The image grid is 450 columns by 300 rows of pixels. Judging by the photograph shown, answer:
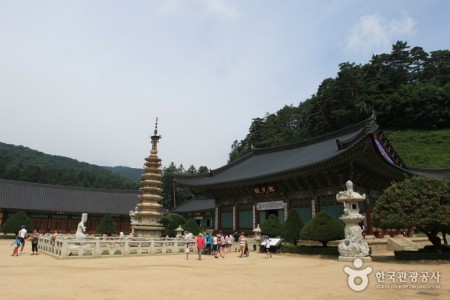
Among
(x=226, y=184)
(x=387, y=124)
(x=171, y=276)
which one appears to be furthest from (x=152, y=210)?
(x=387, y=124)

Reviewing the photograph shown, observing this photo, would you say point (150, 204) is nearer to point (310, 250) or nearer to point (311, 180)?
point (311, 180)

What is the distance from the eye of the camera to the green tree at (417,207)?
15391 millimetres

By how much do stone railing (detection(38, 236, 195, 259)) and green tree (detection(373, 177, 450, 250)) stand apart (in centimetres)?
1395

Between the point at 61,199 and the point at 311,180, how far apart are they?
4412 cm

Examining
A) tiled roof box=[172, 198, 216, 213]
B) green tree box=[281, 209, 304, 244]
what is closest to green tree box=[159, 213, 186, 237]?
tiled roof box=[172, 198, 216, 213]

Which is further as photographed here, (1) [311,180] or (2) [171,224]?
(2) [171,224]

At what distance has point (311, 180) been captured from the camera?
1040 inches

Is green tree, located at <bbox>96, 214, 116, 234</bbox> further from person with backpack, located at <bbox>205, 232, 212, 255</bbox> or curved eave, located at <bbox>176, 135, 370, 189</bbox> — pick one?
person with backpack, located at <bbox>205, 232, 212, 255</bbox>

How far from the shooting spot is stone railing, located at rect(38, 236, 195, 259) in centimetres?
1898

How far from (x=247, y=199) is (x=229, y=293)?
2479 centimetres

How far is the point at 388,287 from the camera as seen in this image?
931cm

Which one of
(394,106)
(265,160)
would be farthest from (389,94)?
(265,160)

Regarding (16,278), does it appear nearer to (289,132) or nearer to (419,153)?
(419,153)

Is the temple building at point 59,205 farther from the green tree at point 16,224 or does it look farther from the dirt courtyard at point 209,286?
the dirt courtyard at point 209,286
